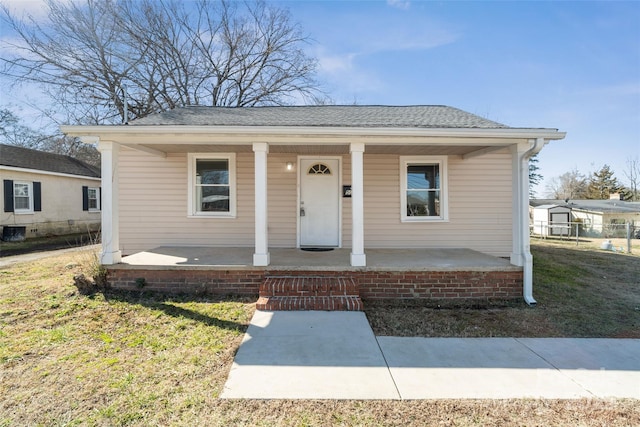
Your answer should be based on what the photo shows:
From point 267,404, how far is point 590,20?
12293 mm

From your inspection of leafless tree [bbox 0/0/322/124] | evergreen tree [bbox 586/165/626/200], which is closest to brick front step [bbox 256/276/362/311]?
leafless tree [bbox 0/0/322/124]

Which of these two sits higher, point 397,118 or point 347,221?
point 397,118

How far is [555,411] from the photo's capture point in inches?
89.2

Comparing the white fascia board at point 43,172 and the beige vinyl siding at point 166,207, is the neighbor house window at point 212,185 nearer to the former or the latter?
the beige vinyl siding at point 166,207

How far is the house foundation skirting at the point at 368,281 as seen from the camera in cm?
485

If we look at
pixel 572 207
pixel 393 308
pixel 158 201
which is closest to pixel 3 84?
pixel 158 201

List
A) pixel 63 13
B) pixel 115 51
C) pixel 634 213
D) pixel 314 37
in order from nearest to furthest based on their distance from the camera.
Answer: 1. pixel 63 13
2. pixel 115 51
3. pixel 314 37
4. pixel 634 213

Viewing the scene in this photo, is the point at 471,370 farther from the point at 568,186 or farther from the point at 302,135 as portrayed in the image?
the point at 568,186

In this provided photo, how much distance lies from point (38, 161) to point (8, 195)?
2.54m

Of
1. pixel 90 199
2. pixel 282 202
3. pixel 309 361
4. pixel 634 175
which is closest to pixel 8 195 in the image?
pixel 90 199

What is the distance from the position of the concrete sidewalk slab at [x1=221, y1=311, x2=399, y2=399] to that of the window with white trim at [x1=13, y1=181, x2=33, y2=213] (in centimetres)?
1381

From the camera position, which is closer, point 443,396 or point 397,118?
point 443,396

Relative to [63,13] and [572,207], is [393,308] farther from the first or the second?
[572,207]

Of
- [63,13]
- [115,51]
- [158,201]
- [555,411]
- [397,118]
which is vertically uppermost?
[63,13]
